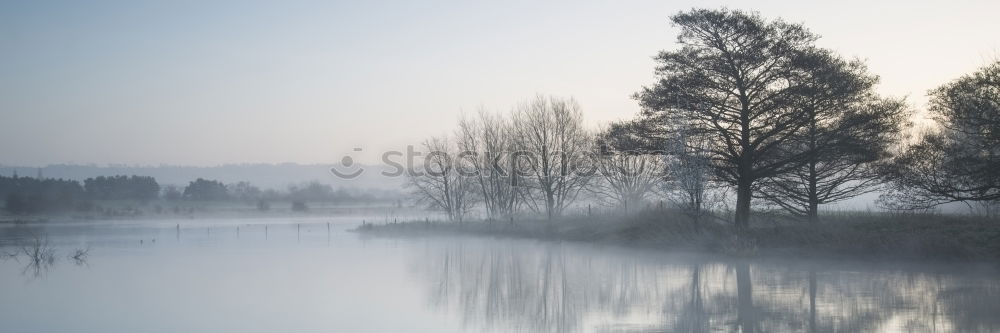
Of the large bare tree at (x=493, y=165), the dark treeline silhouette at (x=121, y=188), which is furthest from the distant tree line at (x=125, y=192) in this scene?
the large bare tree at (x=493, y=165)

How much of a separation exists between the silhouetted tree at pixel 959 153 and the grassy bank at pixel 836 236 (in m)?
0.93

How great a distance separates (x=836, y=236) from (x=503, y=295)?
11.7 m

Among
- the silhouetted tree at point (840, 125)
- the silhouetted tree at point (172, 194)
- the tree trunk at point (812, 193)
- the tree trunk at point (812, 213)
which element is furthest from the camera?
the silhouetted tree at point (172, 194)

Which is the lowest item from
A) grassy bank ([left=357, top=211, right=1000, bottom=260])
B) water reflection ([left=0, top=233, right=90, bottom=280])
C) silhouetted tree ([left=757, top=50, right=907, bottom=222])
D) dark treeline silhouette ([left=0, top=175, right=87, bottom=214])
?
water reflection ([left=0, top=233, right=90, bottom=280])

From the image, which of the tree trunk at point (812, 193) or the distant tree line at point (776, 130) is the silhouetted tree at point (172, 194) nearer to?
the distant tree line at point (776, 130)

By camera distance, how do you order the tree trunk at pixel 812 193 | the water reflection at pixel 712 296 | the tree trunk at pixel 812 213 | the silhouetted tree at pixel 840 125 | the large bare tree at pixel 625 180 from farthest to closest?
the large bare tree at pixel 625 180
the tree trunk at pixel 812 193
the tree trunk at pixel 812 213
the silhouetted tree at pixel 840 125
the water reflection at pixel 712 296

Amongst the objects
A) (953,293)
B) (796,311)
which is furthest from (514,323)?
(953,293)

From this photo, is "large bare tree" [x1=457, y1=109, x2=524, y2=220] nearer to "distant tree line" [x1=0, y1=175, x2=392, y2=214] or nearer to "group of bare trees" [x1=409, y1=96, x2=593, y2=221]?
"group of bare trees" [x1=409, y1=96, x2=593, y2=221]

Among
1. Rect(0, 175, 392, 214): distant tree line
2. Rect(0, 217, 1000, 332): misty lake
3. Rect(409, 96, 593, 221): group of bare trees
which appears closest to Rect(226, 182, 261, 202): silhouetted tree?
Rect(0, 175, 392, 214): distant tree line

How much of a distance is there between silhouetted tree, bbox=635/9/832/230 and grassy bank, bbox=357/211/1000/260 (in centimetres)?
175

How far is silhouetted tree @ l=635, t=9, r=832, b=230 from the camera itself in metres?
27.0

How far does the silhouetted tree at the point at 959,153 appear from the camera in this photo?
21469 millimetres

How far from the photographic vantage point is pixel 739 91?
2814 cm

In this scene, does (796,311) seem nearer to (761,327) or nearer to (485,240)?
(761,327)
